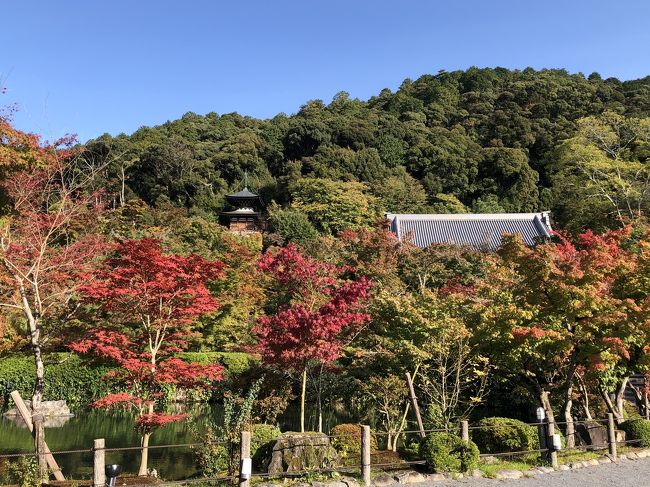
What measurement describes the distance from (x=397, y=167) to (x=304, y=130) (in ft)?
26.2

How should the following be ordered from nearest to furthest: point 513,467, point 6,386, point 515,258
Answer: point 513,467, point 515,258, point 6,386

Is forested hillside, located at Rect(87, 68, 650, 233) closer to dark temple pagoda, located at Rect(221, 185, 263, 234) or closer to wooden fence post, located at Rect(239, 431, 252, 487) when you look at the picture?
dark temple pagoda, located at Rect(221, 185, 263, 234)

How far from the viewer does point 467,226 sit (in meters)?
24.9

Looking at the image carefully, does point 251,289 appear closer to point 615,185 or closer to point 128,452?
point 128,452

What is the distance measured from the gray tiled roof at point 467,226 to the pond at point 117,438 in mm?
13699

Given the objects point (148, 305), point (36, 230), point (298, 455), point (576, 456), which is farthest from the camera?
point (148, 305)

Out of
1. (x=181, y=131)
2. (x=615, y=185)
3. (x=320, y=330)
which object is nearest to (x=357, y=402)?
(x=320, y=330)

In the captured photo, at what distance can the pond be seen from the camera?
8164mm

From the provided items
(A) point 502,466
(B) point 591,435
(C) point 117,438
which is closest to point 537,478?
(A) point 502,466

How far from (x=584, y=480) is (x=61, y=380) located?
14.1 metres

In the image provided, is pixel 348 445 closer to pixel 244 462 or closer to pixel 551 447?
pixel 244 462

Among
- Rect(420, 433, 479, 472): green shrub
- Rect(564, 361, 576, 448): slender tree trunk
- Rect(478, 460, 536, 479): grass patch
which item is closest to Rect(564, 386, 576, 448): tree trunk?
Rect(564, 361, 576, 448): slender tree trunk

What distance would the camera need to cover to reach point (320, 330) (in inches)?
305

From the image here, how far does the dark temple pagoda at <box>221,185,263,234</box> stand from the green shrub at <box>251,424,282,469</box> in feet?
74.4
